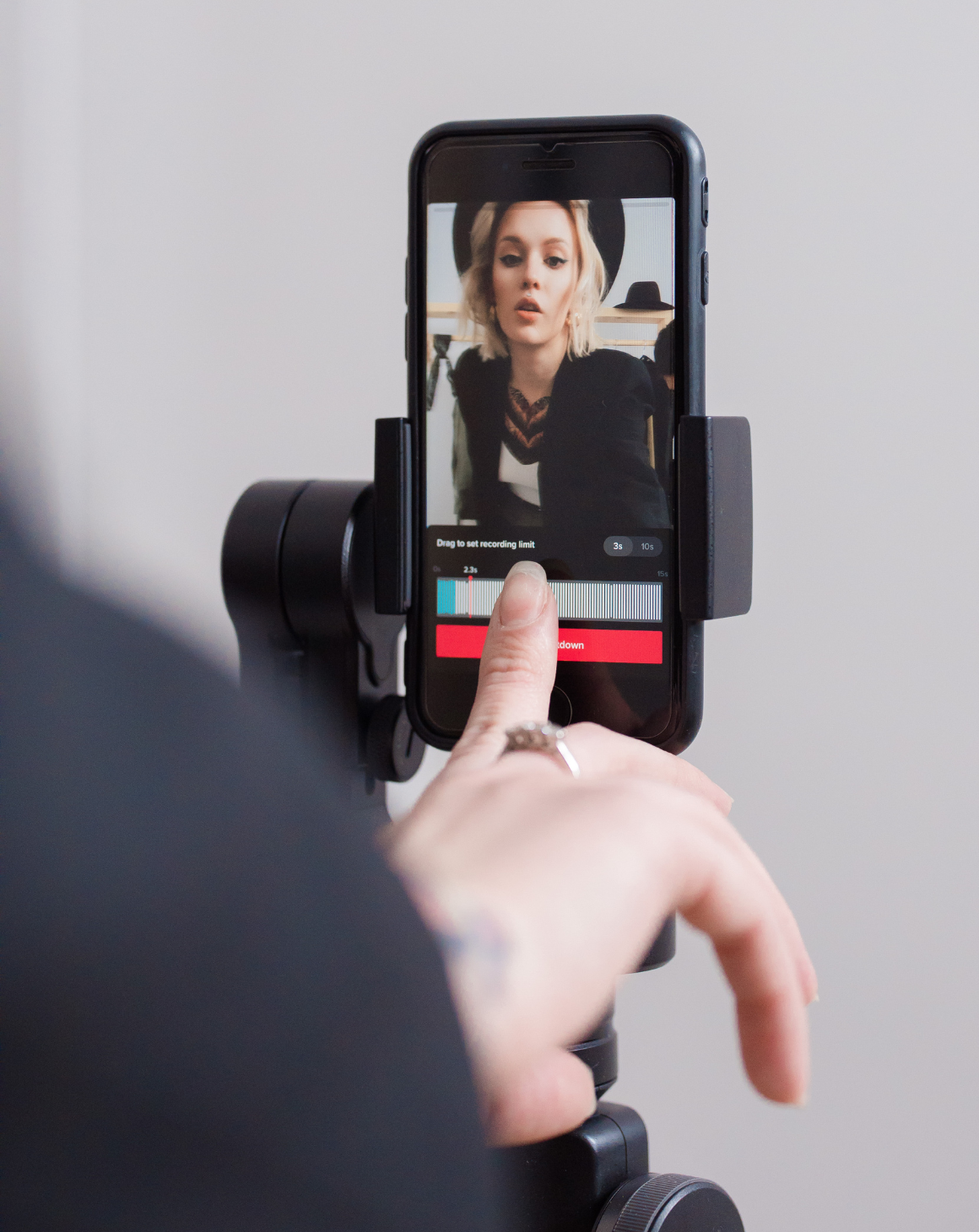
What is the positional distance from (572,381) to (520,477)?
0.06 m

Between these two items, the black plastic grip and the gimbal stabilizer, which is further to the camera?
the black plastic grip

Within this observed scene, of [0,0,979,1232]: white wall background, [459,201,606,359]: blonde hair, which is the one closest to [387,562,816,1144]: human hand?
[459,201,606,359]: blonde hair

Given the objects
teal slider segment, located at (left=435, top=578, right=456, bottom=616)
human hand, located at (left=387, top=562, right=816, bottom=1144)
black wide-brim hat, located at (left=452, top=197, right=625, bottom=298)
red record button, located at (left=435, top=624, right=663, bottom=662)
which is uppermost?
black wide-brim hat, located at (left=452, top=197, right=625, bottom=298)

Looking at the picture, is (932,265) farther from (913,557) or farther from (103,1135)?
(103,1135)

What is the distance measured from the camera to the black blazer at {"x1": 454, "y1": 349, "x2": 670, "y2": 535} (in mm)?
539

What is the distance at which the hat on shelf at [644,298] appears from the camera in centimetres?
53

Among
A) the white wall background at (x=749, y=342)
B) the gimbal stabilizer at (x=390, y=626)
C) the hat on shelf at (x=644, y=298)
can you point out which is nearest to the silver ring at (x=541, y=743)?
the gimbal stabilizer at (x=390, y=626)

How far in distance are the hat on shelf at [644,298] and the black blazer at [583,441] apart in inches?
1.0

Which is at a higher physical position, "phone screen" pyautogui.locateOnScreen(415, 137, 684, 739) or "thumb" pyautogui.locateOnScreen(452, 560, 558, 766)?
"phone screen" pyautogui.locateOnScreen(415, 137, 684, 739)

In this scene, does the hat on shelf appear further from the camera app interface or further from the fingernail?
the fingernail

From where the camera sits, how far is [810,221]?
828mm

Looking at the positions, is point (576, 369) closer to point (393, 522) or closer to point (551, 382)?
point (551, 382)

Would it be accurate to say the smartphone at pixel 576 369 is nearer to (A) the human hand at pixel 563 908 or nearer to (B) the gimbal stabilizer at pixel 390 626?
(B) the gimbal stabilizer at pixel 390 626

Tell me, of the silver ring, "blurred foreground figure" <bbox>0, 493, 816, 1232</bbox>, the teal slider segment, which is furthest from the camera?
the teal slider segment
